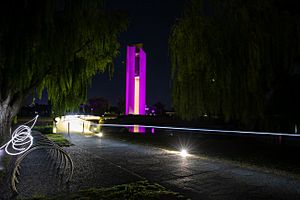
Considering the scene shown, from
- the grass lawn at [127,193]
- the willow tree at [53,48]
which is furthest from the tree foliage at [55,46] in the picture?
the grass lawn at [127,193]

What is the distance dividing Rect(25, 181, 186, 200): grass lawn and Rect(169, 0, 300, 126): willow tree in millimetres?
5190

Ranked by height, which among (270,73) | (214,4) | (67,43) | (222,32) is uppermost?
(214,4)

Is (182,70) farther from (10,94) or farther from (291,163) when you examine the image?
(10,94)

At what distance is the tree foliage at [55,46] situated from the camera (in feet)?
27.5

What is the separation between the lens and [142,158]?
1095 cm

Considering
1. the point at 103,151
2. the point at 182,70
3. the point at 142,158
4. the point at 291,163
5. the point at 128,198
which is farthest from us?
the point at 103,151

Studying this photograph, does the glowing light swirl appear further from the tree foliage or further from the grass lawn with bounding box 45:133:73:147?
the grass lawn with bounding box 45:133:73:147

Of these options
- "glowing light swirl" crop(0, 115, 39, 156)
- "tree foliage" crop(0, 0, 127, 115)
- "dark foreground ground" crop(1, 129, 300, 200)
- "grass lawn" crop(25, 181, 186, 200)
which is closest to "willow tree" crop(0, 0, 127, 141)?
"tree foliage" crop(0, 0, 127, 115)

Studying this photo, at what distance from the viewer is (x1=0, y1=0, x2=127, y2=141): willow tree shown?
8391mm

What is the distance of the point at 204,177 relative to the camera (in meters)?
7.81

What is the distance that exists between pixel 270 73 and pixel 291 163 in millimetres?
3310

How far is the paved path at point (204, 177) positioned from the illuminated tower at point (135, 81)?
43121 mm

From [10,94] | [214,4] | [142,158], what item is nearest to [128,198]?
[142,158]

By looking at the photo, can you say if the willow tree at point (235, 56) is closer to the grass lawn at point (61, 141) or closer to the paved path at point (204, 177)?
the paved path at point (204, 177)
